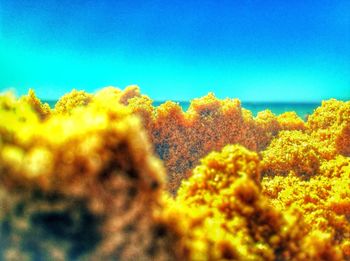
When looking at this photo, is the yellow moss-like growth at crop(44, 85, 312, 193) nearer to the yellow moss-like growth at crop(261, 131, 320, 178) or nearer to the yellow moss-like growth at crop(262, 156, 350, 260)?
the yellow moss-like growth at crop(261, 131, 320, 178)

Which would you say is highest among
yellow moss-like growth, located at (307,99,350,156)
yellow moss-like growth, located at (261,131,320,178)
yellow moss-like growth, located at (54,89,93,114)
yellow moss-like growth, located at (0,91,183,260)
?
yellow moss-like growth, located at (54,89,93,114)

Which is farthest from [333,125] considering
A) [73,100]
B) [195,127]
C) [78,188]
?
[78,188]

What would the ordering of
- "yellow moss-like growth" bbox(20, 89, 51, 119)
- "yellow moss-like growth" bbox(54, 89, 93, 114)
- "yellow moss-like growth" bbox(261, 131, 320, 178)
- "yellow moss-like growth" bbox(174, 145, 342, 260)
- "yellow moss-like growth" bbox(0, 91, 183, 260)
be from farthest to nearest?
"yellow moss-like growth" bbox(54, 89, 93, 114) → "yellow moss-like growth" bbox(20, 89, 51, 119) → "yellow moss-like growth" bbox(261, 131, 320, 178) → "yellow moss-like growth" bbox(174, 145, 342, 260) → "yellow moss-like growth" bbox(0, 91, 183, 260)

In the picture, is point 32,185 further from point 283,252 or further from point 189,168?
point 189,168

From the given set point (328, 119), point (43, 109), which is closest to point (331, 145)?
point (328, 119)

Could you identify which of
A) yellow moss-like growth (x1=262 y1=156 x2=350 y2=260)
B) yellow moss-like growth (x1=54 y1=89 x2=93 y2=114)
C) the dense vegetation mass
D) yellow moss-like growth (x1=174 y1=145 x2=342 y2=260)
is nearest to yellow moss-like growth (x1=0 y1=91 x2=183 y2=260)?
the dense vegetation mass

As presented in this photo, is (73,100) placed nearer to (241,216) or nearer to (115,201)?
(241,216)

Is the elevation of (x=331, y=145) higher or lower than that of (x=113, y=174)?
higher
